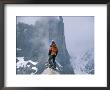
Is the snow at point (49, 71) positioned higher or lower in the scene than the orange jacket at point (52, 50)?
lower

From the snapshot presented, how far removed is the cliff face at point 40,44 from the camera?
1.01 meters

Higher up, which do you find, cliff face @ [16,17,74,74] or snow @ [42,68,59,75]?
cliff face @ [16,17,74,74]

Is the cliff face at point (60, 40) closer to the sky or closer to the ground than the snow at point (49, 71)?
closer to the sky

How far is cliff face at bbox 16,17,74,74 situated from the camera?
39.8 inches

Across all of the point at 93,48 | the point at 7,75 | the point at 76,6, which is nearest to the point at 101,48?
the point at 93,48

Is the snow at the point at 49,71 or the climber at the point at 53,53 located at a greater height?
the climber at the point at 53,53

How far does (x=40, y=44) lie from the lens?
3.32ft

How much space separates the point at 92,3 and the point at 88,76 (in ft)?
0.61

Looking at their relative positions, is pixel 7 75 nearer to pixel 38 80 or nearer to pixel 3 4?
pixel 38 80

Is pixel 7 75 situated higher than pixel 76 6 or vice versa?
pixel 76 6

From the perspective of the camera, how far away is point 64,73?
101 cm

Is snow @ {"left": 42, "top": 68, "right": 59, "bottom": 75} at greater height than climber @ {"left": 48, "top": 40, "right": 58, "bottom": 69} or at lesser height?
lesser

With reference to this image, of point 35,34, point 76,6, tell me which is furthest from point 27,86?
point 76,6

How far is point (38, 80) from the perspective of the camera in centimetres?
101
